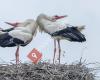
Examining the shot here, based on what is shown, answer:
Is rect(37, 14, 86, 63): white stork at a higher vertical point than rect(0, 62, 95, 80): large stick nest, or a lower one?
higher

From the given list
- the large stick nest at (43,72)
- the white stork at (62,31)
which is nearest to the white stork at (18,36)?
the white stork at (62,31)

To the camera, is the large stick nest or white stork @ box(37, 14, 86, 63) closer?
the large stick nest

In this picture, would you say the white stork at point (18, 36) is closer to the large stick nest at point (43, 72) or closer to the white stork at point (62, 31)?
the white stork at point (62, 31)

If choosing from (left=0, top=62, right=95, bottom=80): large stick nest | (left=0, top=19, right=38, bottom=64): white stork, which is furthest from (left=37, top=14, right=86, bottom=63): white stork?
(left=0, top=62, right=95, bottom=80): large stick nest

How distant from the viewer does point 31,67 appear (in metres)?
9.48

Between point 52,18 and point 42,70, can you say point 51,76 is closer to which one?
point 42,70

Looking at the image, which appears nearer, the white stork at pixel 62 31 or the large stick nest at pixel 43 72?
the large stick nest at pixel 43 72

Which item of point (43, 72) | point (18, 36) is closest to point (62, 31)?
point (18, 36)

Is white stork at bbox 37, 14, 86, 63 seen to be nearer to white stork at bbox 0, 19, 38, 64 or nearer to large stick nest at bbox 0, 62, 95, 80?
white stork at bbox 0, 19, 38, 64

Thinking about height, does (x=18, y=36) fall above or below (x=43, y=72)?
above

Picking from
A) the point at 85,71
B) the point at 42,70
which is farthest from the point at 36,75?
the point at 85,71

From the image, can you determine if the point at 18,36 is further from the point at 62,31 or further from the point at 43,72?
the point at 43,72

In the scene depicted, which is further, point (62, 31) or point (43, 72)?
point (62, 31)

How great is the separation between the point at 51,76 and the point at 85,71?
0.60 m
